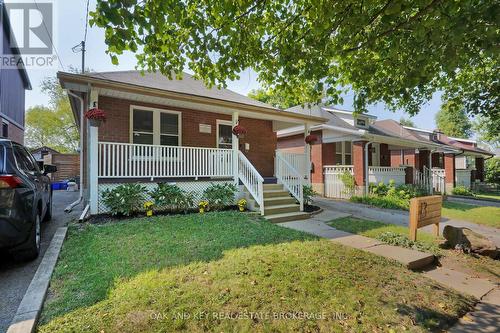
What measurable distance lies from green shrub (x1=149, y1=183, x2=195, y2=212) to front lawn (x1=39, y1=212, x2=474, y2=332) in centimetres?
241

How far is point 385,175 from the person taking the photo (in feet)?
48.6

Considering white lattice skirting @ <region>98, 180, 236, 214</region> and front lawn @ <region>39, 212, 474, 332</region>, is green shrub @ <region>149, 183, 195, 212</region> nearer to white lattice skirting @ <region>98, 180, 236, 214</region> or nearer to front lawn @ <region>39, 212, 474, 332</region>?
white lattice skirting @ <region>98, 180, 236, 214</region>

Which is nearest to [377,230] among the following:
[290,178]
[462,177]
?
[290,178]

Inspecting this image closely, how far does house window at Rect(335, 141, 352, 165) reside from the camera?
50.6 ft

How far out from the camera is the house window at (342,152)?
1544 cm

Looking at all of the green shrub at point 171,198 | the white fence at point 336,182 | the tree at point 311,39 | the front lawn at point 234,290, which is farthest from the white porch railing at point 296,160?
the front lawn at point 234,290

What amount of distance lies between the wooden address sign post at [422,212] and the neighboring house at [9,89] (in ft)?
55.0

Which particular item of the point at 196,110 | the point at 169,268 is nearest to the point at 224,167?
the point at 196,110

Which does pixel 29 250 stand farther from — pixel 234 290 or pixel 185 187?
pixel 185 187

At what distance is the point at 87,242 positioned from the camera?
16.8ft

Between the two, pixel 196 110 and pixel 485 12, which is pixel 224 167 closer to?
pixel 196 110

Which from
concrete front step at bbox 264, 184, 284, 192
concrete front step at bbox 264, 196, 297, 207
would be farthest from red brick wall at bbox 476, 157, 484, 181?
concrete front step at bbox 264, 196, 297, 207

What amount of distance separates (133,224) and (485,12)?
7.21 meters

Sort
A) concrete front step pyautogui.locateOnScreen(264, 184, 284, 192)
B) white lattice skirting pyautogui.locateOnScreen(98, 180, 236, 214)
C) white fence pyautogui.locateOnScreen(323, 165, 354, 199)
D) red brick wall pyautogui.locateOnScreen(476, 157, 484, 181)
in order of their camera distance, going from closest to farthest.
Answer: white lattice skirting pyautogui.locateOnScreen(98, 180, 236, 214)
concrete front step pyautogui.locateOnScreen(264, 184, 284, 192)
white fence pyautogui.locateOnScreen(323, 165, 354, 199)
red brick wall pyautogui.locateOnScreen(476, 157, 484, 181)
